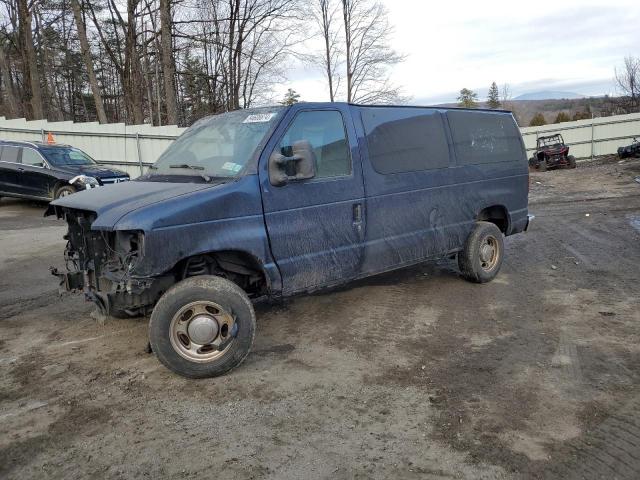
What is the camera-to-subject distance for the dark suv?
12.6 metres

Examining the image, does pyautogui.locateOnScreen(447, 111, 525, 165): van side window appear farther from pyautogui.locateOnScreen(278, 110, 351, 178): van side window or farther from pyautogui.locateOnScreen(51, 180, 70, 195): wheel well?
pyautogui.locateOnScreen(51, 180, 70, 195): wheel well

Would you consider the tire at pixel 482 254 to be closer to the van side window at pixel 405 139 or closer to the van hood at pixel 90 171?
the van side window at pixel 405 139

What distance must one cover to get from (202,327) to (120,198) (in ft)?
3.87

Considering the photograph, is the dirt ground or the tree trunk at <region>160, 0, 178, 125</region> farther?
the tree trunk at <region>160, 0, 178, 125</region>

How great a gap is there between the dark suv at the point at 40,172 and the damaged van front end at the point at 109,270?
8.73 meters

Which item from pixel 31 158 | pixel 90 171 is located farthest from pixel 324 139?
pixel 31 158

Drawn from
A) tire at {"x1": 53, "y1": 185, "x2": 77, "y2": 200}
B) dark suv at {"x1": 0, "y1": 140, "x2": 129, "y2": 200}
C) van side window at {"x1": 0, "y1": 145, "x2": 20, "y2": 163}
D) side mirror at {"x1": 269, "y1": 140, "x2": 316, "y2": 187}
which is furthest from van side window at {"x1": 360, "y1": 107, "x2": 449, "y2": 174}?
van side window at {"x1": 0, "y1": 145, "x2": 20, "y2": 163}

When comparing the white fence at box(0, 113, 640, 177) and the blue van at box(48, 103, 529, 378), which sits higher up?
the white fence at box(0, 113, 640, 177)

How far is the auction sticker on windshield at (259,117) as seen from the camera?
4491 mm

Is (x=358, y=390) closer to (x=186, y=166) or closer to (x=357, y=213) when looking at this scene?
(x=357, y=213)

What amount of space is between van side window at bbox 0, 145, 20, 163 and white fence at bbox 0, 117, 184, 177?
478 centimetres

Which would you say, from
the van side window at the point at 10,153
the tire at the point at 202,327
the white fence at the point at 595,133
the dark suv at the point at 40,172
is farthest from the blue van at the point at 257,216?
the white fence at the point at 595,133

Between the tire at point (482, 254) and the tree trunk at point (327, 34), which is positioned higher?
the tree trunk at point (327, 34)

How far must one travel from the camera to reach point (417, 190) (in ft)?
17.6
